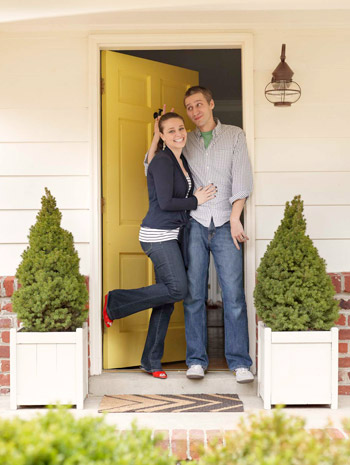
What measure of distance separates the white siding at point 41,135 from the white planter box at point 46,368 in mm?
561

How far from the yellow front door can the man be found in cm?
30

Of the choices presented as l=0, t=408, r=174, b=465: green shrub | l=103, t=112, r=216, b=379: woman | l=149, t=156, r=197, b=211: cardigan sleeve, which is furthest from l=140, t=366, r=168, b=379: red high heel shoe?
l=0, t=408, r=174, b=465: green shrub

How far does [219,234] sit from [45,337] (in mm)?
1177

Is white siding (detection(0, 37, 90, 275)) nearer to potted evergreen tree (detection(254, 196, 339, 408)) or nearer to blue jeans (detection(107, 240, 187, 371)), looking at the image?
blue jeans (detection(107, 240, 187, 371))

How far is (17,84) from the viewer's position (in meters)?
4.14

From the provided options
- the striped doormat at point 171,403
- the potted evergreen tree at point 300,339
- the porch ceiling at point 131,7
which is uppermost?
the porch ceiling at point 131,7

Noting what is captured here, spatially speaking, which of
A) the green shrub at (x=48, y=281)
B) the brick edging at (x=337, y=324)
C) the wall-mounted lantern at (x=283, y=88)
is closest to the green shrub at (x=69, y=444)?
the green shrub at (x=48, y=281)

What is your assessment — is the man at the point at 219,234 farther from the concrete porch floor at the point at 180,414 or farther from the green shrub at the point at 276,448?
the green shrub at the point at 276,448

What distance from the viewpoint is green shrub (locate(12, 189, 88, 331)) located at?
3.64 metres

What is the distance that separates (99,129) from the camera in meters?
4.13

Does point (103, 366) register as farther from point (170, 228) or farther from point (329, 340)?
point (329, 340)

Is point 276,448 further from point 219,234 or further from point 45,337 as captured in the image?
point 219,234

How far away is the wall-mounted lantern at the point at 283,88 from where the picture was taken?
3.96 meters

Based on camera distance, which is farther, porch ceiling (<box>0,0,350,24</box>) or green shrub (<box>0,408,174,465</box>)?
porch ceiling (<box>0,0,350,24</box>)
